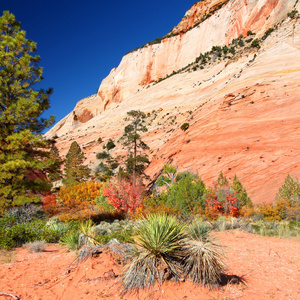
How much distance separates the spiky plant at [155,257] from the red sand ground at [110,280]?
156mm

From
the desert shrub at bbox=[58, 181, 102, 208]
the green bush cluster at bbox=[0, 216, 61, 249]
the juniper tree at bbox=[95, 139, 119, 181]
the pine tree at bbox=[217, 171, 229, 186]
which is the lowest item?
the green bush cluster at bbox=[0, 216, 61, 249]

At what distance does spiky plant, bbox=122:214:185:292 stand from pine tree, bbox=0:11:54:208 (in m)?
7.49

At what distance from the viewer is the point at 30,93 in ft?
36.7

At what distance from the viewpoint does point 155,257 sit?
3.98m

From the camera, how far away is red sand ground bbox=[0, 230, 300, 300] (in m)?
3.92

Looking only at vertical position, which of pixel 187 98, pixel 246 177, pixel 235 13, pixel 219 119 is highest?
pixel 235 13

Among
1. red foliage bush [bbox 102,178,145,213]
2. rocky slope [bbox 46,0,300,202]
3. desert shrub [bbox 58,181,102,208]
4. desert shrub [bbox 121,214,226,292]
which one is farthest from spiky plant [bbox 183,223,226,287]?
desert shrub [bbox 58,181,102,208]

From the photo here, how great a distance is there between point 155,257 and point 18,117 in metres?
9.48

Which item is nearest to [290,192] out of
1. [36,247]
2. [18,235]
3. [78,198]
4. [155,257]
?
[155,257]

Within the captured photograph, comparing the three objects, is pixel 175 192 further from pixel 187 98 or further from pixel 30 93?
pixel 187 98

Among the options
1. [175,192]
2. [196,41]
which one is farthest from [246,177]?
[196,41]

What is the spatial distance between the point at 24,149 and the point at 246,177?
1563cm

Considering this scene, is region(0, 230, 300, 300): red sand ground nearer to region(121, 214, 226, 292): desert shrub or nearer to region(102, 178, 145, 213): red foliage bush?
region(121, 214, 226, 292): desert shrub

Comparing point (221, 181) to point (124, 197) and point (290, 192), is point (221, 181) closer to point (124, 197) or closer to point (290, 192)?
point (290, 192)
